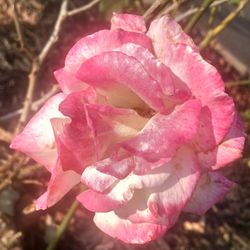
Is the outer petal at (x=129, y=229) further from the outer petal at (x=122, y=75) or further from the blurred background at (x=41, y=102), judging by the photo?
the blurred background at (x=41, y=102)

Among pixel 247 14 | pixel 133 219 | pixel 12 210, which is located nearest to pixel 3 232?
pixel 12 210

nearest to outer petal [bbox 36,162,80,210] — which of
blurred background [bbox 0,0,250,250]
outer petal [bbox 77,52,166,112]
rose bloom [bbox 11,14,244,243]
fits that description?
rose bloom [bbox 11,14,244,243]

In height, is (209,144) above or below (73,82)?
below

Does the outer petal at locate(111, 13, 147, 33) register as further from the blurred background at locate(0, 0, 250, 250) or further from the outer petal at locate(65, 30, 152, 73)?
the blurred background at locate(0, 0, 250, 250)

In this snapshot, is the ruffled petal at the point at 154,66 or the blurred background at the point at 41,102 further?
the blurred background at the point at 41,102

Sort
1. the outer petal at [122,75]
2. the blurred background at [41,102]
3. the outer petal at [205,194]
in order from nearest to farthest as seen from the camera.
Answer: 1. the outer petal at [122,75]
2. the outer petal at [205,194]
3. the blurred background at [41,102]

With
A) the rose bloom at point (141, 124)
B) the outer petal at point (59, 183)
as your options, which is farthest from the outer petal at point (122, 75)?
the outer petal at point (59, 183)

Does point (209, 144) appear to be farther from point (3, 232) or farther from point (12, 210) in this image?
point (12, 210)

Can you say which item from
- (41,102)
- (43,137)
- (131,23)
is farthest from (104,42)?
(41,102)
